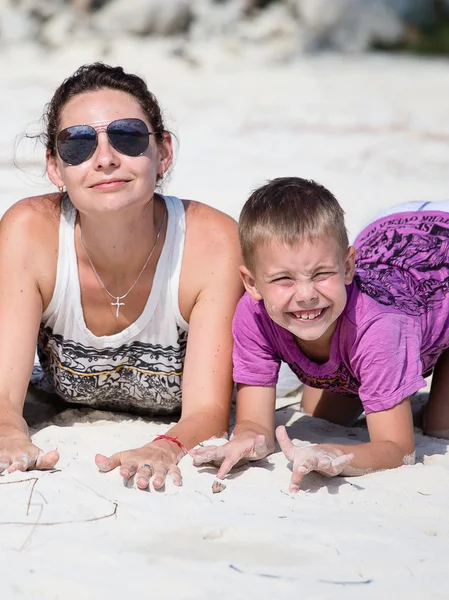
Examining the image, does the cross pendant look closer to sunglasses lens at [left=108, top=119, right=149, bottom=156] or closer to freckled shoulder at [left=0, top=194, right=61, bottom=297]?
freckled shoulder at [left=0, top=194, right=61, bottom=297]

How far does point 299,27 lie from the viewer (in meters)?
14.9

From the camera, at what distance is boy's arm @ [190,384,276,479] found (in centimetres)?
297

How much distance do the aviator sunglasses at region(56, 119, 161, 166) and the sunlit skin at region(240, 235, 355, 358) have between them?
64cm

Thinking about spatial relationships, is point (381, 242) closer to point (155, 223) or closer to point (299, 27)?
point (155, 223)

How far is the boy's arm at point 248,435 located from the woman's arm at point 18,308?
70cm

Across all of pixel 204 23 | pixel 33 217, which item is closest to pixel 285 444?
pixel 33 217

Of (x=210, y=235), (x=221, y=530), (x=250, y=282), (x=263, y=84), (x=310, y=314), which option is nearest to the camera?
(x=221, y=530)

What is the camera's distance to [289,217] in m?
3.04

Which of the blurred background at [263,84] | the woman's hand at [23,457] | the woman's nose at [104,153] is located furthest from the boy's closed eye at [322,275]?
the blurred background at [263,84]

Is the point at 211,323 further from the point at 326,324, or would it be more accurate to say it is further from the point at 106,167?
the point at 106,167

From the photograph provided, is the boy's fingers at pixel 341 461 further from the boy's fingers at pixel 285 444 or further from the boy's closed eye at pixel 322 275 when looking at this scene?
the boy's closed eye at pixel 322 275

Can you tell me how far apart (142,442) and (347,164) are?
5348 millimetres

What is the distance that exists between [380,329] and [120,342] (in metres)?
1.01

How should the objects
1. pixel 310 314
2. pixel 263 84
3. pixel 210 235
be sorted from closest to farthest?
1. pixel 310 314
2. pixel 210 235
3. pixel 263 84
